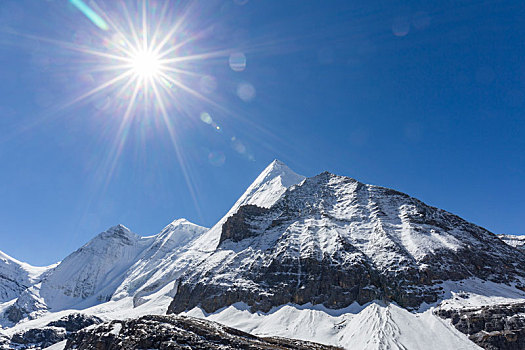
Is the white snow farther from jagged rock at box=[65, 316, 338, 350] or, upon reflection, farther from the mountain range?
jagged rock at box=[65, 316, 338, 350]

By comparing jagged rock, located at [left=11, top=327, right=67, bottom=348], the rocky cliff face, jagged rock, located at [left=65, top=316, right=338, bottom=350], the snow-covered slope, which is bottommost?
jagged rock, located at [left=65, top=316, right=338, bottom=350]

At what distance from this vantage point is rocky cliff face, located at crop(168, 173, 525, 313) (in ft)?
349

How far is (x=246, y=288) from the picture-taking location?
121062mm

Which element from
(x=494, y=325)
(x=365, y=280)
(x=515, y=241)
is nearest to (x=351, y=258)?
(x=365, y=280)

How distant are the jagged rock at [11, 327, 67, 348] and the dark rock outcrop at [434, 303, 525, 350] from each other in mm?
206260

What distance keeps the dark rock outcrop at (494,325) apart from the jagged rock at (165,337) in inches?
1414

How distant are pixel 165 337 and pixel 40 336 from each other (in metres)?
185

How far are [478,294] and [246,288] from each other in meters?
77.2

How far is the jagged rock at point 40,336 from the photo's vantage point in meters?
183

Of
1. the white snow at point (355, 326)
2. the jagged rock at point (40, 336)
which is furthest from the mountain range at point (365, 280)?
the jagged rock at point (40, 336)

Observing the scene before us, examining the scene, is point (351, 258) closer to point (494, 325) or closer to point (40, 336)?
point (494, 325)

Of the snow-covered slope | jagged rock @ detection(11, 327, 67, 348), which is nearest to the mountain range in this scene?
the snow-covered slope

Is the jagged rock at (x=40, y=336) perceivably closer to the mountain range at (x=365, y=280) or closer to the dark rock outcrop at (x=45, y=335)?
the dark rock outcrop at (x=45, y=335)

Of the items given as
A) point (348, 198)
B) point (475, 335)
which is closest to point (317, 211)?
point (348, 198)
